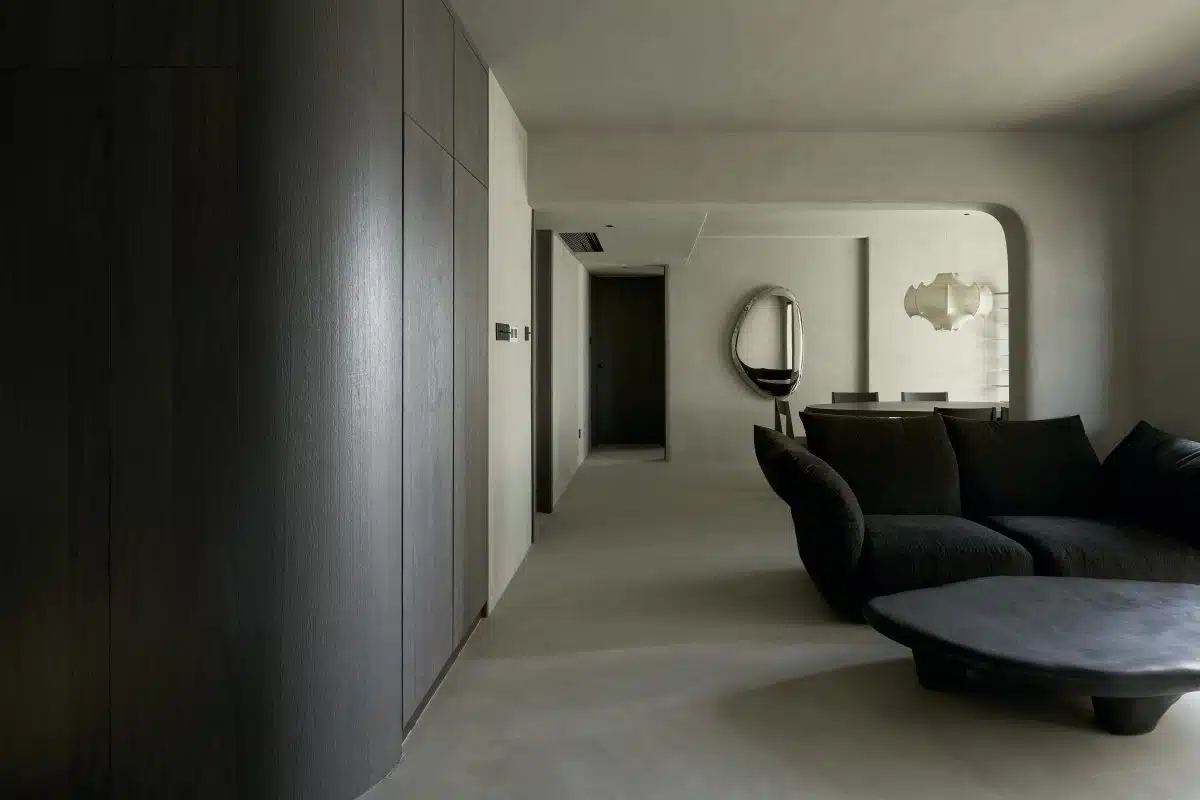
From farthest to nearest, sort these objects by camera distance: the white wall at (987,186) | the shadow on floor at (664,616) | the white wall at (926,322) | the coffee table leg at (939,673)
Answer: the white wall at (926,322)
the white wall at (987,186)
the shadow on floor at (664,616)
the coffee table leg at (939,673)

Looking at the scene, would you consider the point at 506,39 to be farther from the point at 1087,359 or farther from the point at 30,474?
the point at 1087,359

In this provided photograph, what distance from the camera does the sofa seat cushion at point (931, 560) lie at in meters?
3.89

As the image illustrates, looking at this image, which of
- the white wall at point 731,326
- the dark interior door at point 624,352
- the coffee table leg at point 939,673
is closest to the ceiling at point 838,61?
the coffee table leg at point 939,673

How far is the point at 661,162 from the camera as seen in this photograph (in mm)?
5523

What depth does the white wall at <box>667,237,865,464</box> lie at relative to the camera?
34.0 feet

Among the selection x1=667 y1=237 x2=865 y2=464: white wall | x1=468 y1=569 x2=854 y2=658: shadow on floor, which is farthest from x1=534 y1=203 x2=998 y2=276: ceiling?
x1=468 y1=569 x2=854 y2=658: shadow on floor

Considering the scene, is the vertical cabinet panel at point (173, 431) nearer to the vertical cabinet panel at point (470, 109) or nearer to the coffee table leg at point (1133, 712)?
the vertical cabinet panel at point (470, 109)

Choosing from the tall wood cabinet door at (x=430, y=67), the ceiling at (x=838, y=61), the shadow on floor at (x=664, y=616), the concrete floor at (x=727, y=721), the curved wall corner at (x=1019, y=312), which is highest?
the ceiling at (x=838, y=61)

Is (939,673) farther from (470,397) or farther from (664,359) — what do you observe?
(664,359)

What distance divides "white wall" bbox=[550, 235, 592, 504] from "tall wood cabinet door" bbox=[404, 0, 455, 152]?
12.1 ft

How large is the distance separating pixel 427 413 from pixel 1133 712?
2406 millimetres

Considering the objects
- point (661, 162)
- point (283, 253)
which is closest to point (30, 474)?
point (283, 253)

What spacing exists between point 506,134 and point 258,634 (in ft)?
10.8

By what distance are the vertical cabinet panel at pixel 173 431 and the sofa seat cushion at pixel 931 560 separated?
2.74 metres
